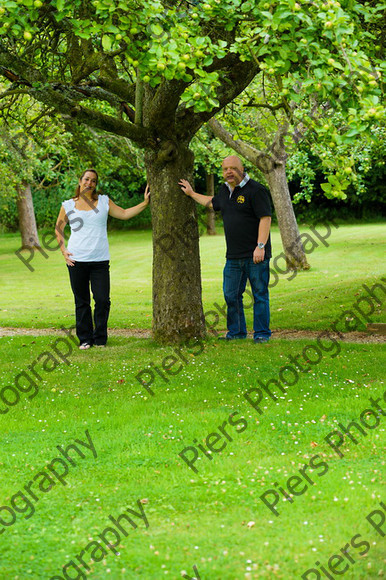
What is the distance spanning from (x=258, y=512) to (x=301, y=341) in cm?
574

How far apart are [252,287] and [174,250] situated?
4.18 ft

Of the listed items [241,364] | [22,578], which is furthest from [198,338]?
[22,578]

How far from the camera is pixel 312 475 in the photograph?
18.1ft

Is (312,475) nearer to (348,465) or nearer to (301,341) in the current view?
(348,465)

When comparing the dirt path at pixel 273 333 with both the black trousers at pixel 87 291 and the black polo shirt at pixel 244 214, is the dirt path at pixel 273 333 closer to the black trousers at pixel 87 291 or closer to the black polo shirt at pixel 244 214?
the black trousers at pixel 87 291

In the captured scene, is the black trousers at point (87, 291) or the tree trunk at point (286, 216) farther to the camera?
the tree trunk at point (286, 216)

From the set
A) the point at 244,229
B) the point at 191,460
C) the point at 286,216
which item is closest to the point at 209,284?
the point at 286,216

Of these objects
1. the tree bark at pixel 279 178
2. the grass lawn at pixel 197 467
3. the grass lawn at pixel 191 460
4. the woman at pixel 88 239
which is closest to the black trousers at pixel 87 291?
the woman at pixel 88 239

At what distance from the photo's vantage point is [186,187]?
9.79 meters

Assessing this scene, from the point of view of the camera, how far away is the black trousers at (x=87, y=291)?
10258 mm

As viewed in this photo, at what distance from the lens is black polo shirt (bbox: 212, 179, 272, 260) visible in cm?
955

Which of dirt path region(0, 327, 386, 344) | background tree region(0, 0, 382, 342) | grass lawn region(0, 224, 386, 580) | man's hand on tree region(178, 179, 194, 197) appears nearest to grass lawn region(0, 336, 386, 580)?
grass lawn region(0, 224, 386, 580)

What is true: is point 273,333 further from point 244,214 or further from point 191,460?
point 191,460

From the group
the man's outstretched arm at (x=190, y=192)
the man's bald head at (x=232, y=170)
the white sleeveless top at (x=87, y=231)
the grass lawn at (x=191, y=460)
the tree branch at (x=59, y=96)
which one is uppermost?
the tree branch at (x=59, y=96)
